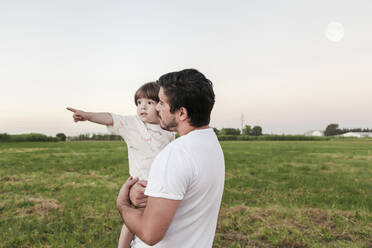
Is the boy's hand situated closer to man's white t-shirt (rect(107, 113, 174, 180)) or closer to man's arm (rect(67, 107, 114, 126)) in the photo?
man's arm (rect(67, 107, 114, 126))

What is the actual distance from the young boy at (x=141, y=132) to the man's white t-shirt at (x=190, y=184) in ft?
4.82

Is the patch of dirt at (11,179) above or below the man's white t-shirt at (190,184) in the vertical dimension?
below

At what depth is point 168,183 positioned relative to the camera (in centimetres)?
119

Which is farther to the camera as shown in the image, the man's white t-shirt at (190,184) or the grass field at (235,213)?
the grass field at (235,213)

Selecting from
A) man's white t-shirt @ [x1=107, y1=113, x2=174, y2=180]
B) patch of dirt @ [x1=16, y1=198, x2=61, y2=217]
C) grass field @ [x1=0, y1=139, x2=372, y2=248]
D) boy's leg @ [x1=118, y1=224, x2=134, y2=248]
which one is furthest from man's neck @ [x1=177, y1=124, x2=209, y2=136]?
patch of dirt @ [x1=16, y1=198, x2=61, y2=217]

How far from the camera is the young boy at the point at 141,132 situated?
283 cm

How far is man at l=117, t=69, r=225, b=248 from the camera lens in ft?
3.96

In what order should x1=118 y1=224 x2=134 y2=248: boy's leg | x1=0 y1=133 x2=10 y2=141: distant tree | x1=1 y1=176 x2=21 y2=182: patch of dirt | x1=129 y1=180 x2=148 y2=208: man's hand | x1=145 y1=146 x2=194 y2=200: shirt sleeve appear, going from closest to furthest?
1. x1=145 y1=146 x2=194 y2=200: shirt sleeve
2. x1=129 y1=180 x2=148 y2=208: man's hand
3. x1=118 y1=224 x2=134 y2=248: boy's leg
4. x1=1 y1=176 x2=21 y2=182: patch of dirt
5. x1=0 y1=133 x2=10 y2=141: distant tree

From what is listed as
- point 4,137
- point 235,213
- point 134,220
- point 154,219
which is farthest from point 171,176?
point 4,137

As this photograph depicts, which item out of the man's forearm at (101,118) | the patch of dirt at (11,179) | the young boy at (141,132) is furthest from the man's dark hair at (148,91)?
the patch of dirt at (11,179)

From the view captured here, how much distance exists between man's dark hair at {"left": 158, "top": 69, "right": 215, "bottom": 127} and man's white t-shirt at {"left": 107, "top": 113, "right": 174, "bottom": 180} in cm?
149

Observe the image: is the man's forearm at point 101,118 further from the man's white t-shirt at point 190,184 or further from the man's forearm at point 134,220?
the man's white t-shirt at point 190,184

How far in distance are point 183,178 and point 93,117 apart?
1736 mm

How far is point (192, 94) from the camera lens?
1395 mm
